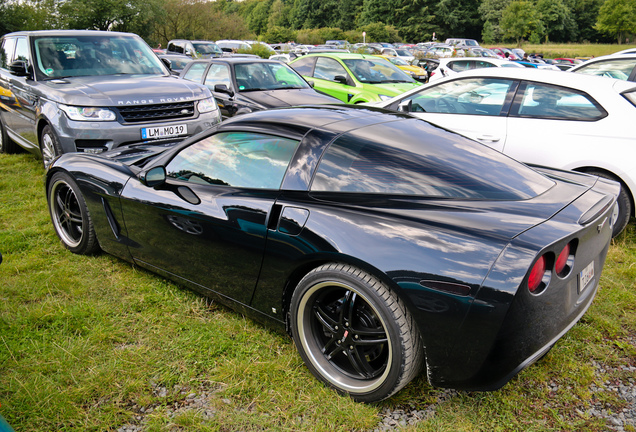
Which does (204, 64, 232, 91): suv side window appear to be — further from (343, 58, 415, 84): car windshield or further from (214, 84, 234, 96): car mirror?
(343, 58, 415, 84): car windshield

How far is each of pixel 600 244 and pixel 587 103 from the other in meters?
2.58

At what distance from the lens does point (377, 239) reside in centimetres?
208

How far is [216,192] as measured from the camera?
273cm

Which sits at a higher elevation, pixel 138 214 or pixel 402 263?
pixel 402 263

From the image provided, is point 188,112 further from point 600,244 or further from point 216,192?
point 600,244

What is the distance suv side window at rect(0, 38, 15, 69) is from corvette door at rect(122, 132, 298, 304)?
469 cm

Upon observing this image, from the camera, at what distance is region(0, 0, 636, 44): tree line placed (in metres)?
29.8

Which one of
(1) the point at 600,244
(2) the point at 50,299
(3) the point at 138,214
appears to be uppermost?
(1) the point at 600,244

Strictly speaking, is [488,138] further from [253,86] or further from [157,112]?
[253,86]

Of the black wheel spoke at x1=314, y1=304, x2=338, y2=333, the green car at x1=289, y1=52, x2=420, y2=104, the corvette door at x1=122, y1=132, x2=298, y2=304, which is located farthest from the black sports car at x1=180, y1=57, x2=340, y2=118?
the black wheel spoke at x1=314, y1=304, x2=338, y2=333

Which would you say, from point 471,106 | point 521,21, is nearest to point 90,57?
point 471,106

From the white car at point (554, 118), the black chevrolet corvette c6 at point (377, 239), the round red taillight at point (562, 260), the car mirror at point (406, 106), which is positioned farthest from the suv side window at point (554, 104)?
the round red taillight at point (562, 260)

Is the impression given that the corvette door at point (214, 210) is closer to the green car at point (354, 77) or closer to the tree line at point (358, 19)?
the green car at point (354, 77)

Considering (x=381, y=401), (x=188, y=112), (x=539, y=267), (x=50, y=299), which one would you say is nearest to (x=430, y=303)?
(x=539, y=267)
